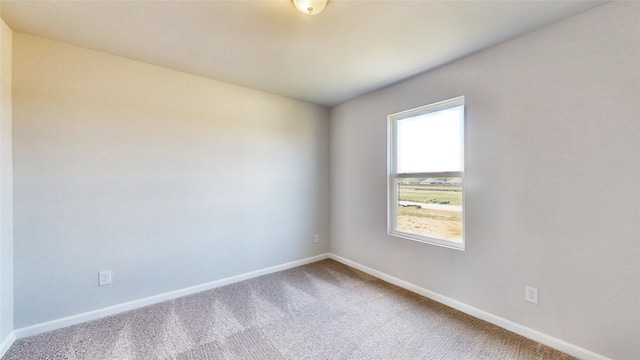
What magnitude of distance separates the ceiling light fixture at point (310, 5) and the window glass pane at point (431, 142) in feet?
5.28

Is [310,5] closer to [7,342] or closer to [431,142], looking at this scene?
[431,142]

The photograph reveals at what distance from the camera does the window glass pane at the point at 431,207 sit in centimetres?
248

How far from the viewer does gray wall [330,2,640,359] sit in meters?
1.58

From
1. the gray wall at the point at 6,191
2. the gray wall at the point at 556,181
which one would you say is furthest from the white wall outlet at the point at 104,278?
A: the gray wall at the point at 556,181

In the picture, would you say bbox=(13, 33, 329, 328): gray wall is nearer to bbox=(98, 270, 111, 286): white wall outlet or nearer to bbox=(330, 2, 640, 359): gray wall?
bbox=(98, 270, 111, 286): white wall outlet

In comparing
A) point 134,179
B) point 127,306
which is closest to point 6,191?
point 134,179

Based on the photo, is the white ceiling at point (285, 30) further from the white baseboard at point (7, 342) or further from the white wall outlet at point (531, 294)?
the white baseboard at point (7, 342)

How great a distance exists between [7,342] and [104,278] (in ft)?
2.03

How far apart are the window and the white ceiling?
55cm

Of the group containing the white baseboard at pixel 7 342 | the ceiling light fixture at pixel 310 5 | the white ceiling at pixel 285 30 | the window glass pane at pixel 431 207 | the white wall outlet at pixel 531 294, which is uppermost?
the white ceiling at pixel 285 30

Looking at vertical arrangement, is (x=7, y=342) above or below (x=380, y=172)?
below

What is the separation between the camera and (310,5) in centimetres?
159

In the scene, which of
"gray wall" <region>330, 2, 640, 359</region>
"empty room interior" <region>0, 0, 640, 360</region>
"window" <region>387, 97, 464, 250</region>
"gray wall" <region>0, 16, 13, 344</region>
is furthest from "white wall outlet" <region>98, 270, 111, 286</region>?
"gray wall" <region>330, 2, 640, 359</region>

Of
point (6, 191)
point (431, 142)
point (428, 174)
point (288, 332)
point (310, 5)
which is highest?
point (310, 5)
